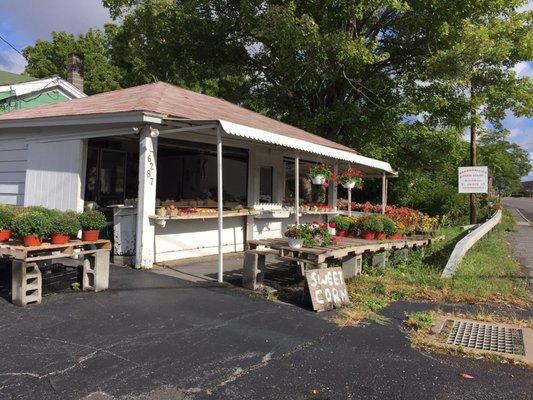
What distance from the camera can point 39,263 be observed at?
6.48 meters

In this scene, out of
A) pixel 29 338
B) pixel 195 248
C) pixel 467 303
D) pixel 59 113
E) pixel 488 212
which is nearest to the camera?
pixel 29 338

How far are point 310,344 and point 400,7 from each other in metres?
13.3

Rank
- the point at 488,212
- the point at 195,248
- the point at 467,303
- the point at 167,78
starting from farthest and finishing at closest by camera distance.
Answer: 1. the point at 488,212
2. the point at 167,78
3. the point at 195,248
4. the point at 467,303

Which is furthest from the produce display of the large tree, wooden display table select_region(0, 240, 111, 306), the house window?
the large tree

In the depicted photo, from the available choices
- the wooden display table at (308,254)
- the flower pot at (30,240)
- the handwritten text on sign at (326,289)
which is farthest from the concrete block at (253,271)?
the flower pot at (30,240)

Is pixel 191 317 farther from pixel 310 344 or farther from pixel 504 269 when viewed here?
pixel 504 269

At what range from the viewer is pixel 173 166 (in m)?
11.2

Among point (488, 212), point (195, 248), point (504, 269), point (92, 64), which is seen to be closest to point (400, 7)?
point (504, 269)

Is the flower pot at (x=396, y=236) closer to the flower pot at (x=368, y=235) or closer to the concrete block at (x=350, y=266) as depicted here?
the flower pot at (x=368, y=235)

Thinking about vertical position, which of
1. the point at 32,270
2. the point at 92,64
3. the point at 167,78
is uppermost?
the point at 92,64

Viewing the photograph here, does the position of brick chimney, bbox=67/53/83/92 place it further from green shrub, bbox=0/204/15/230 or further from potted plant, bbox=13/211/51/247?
potted plant, bbox=13/211/51/247

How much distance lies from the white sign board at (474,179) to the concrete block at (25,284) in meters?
16.6

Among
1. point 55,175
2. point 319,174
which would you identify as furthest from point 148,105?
point 319,174

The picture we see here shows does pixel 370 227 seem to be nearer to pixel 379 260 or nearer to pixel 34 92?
pixel 379 260
